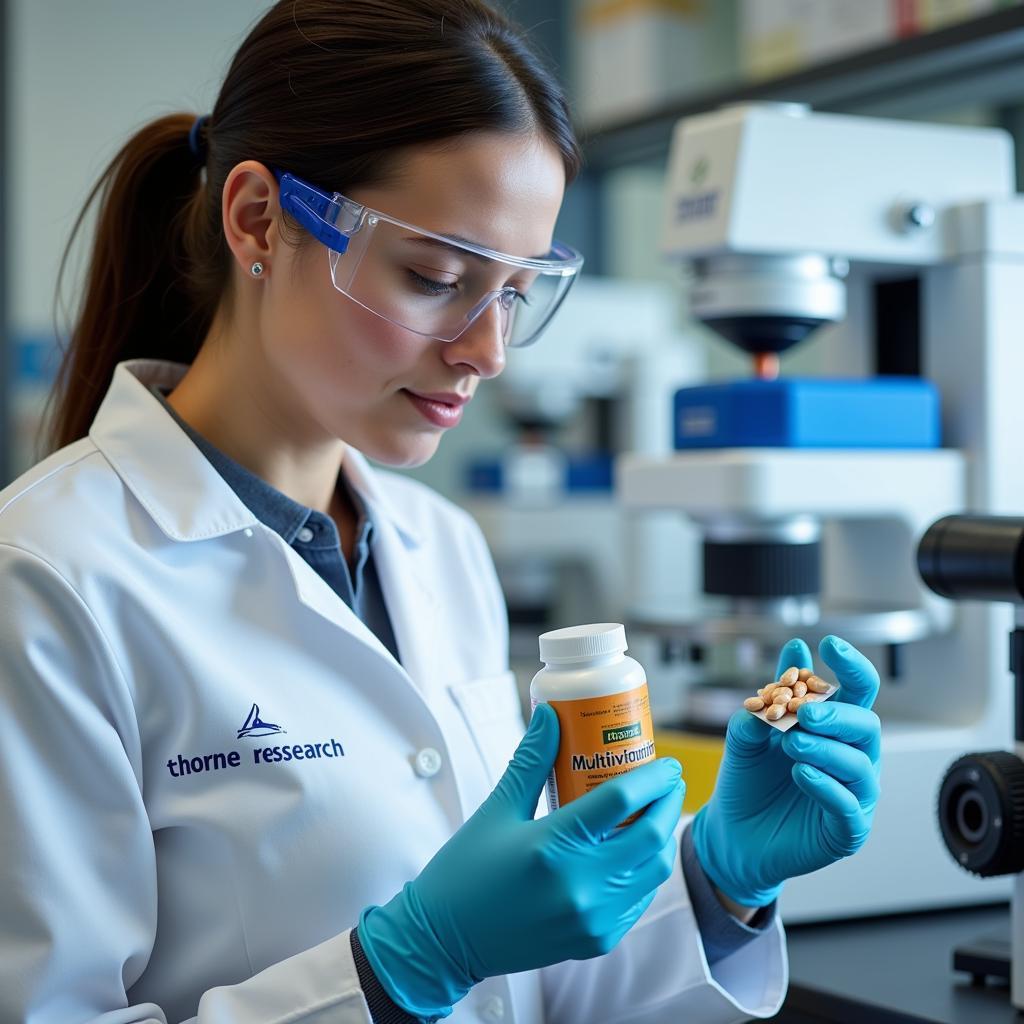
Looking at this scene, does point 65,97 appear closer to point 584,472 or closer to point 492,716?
point 584,472

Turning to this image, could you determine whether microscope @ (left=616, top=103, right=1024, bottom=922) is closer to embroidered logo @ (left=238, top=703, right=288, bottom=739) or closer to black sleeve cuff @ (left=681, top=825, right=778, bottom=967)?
black sleeve cuff @ (left=681, top=825, right=778, bottom=967)

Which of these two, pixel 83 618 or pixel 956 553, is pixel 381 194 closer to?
pixel 83 618

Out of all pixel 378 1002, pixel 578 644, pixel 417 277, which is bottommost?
pixel 378 1002

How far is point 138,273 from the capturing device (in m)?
1.14

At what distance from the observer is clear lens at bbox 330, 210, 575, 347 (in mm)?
927

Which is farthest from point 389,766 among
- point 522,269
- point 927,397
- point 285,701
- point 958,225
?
point 958,225

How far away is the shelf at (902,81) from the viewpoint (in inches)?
62.9

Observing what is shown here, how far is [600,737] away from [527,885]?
0.10 meters

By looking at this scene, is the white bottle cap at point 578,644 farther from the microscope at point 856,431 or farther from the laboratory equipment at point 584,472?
the laboratory equipment at point 584,472

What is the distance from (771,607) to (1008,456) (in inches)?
11.9

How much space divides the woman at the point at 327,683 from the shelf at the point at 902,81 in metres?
0.56

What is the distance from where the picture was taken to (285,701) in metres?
0.93

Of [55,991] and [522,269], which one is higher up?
[522,269]

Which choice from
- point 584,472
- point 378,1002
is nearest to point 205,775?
point 378,1002
